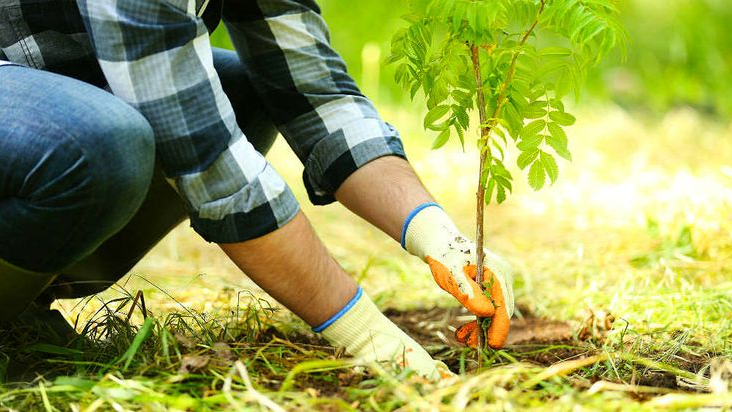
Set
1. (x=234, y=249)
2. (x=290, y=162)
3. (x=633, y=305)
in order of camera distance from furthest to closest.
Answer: (x=290, y=162)
(x=633, y=305)
(x=234, y=249)

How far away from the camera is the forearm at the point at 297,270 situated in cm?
132

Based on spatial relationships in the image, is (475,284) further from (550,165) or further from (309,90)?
(309,90)

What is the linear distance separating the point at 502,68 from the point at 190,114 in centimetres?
49

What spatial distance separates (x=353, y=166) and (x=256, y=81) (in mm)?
270

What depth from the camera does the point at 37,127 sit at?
1.23 m

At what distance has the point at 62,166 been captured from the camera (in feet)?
4.02

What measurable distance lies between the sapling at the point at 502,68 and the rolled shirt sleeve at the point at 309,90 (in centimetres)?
25

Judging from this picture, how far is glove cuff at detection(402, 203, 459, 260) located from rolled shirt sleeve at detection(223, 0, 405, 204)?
0.14 metres

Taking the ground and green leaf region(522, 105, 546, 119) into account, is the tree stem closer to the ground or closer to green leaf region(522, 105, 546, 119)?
green leaf region(522, 105, 546, 119)

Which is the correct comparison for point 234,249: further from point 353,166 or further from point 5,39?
point 5,39

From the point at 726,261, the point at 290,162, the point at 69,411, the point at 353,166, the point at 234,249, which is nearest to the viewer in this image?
the point at 69,411

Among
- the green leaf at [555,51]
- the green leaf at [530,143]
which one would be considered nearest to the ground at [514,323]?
the green leaf at [530,143]

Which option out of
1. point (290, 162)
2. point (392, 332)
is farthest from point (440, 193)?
point (392, 332)

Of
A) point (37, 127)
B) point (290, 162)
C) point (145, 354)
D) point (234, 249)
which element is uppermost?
point (37, 127)
